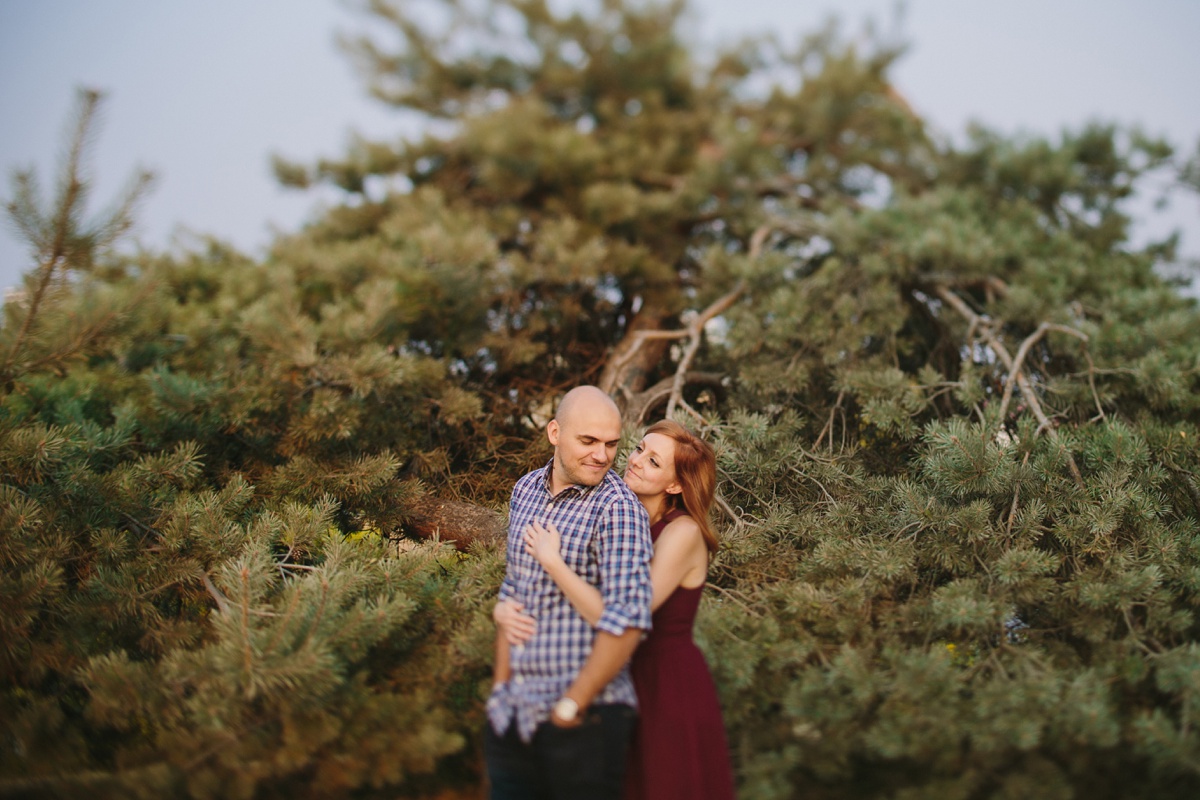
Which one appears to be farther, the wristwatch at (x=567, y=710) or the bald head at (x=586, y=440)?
the bald head at (x=586, y=440)

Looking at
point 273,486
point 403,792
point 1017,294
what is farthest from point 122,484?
point 1017,294

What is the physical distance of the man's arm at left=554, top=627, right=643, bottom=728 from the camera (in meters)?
1.51

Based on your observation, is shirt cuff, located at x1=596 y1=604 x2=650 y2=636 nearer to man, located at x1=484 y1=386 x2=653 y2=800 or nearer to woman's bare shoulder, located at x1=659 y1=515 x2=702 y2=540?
man, located at x1=484 y1=386 x2=653 y2=800

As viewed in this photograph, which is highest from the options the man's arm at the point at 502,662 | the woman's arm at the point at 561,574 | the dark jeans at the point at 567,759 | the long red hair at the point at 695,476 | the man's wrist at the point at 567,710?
the long red hair at the point at 695,476

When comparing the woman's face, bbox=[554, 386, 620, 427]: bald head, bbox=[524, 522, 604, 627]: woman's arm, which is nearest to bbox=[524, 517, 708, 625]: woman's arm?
bbox=[524, 522, 604, 627]: woman's arm

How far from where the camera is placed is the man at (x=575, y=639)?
152cm

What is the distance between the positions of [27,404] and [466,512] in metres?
1.85

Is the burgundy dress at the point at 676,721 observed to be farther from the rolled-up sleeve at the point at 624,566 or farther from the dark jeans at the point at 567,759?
the rolled-up sleeve at the point at 624,566

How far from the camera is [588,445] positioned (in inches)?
68.3

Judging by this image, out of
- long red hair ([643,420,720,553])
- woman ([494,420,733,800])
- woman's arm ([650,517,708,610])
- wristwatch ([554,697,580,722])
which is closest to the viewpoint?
wristwatch ([554,697,580,722])

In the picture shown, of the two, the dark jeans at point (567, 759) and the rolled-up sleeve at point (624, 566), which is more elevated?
the rolled-up sleeve at point (624, 566)

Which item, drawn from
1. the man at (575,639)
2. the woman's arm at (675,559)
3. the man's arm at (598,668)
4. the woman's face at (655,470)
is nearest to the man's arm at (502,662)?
the man at (575,639)

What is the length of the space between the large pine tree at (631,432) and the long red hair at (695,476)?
1.24ft

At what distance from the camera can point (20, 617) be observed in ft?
7.13
